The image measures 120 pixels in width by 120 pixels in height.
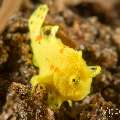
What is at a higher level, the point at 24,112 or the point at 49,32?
the point at 49,32

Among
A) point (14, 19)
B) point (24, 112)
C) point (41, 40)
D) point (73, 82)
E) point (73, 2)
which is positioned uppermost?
point (73, 2)

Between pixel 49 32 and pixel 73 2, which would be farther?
pixel 73 2

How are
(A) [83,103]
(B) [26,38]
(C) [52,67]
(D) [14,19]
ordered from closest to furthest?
(C) [52,67]
(A) [83,103]
(B) [26,38]
(D) [14,19]

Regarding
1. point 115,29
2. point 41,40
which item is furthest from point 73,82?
point 115,29

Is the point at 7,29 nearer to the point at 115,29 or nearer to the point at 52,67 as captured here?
the point at 52,67

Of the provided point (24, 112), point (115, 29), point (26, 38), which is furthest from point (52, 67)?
point (115, 29)

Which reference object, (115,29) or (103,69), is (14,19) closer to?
(103,69)

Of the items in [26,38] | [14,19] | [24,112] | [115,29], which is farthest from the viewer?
[115,29]
